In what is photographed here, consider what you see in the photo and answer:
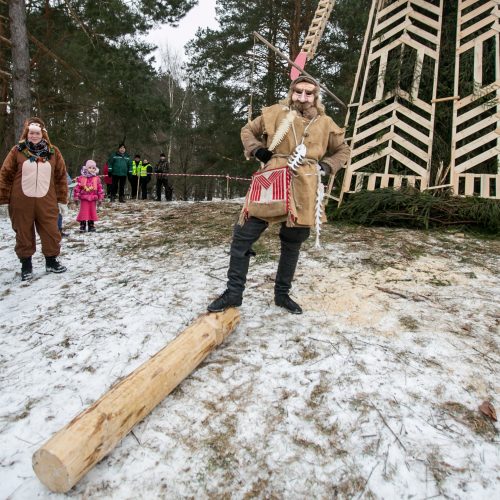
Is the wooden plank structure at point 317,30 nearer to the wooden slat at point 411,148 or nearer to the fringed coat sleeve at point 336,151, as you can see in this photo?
the wooden slat at point 411,148

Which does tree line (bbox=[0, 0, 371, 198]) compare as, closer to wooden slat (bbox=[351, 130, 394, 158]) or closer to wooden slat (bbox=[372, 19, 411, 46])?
wooden slat (bbox=[372, 19, 411, 46])

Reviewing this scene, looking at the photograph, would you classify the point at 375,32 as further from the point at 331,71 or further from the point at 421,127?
the point at 331,71

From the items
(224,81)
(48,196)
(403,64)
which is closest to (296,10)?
(224,81)

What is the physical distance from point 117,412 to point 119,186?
1135cm

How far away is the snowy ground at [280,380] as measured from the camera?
6.61 ft

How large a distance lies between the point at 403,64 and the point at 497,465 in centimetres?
744

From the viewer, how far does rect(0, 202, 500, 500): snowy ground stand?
6.61ft

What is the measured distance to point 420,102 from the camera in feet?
24.2

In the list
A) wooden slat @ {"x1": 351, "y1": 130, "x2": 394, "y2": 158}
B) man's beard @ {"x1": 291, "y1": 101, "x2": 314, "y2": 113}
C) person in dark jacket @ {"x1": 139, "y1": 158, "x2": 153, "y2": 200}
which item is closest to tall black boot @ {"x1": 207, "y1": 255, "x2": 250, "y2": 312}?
man's beard @ {"x1": 291, "y1": 101, "x2": 314, "y2": 113}

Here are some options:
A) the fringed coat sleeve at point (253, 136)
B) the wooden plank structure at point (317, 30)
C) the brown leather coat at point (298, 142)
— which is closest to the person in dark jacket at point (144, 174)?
the wooden plank structure at point (317, 30)

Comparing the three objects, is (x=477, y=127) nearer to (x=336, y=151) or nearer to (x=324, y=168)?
(x=336, y=151)

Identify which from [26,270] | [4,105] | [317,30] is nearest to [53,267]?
[26,270]

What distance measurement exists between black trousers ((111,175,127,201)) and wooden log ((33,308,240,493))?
1055 centimetres

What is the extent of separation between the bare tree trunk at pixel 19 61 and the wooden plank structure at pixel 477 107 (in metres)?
9.63
